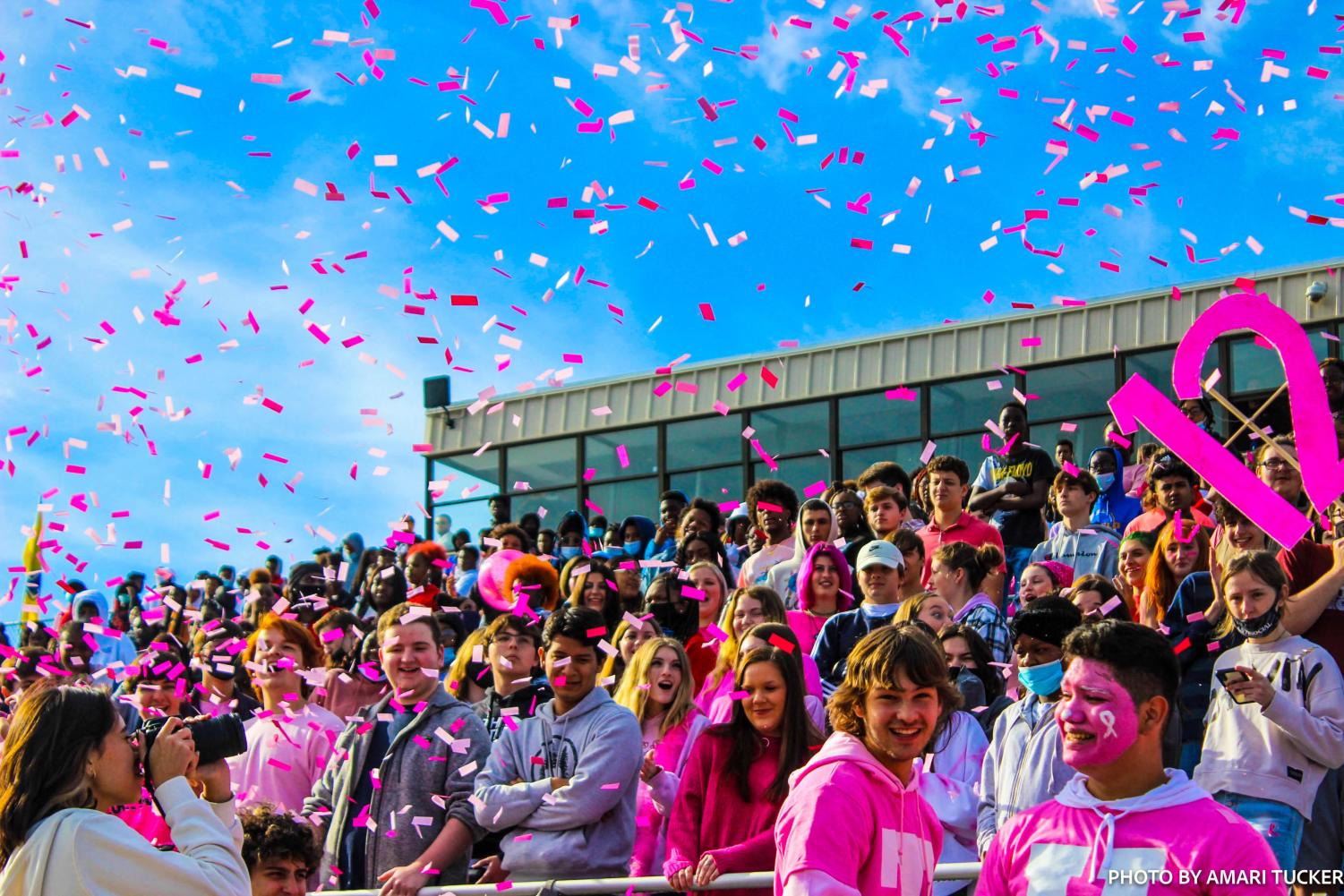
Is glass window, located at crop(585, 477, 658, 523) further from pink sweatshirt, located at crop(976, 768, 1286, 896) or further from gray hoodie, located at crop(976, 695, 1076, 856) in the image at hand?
pink sweatshirt, located at crop(976, 768, 1286, 896)

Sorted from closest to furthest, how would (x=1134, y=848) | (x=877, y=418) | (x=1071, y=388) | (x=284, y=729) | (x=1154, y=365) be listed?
(x=1134, y=848), (x=284, y=729), (x=1154, y=365), (x=1071, y=388), (x=877, y=418)

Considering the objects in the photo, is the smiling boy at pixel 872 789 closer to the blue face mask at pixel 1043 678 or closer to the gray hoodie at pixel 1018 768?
the gray hoodie at pixel 1018 768

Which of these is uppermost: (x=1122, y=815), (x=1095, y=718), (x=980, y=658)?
(x=980, y=658)

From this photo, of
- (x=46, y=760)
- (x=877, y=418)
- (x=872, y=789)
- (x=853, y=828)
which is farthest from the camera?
(x=877, y=418)

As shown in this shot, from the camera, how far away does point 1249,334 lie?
17.5m

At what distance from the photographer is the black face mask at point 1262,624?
262 inches

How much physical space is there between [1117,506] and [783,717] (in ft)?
19.7

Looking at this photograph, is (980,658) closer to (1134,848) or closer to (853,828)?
(853,828)

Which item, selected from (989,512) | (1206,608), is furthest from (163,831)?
(989,512)

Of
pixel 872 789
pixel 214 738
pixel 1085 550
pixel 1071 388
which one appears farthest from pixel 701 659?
pixel 1071 388

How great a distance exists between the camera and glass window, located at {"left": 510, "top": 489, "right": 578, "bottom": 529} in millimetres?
23594

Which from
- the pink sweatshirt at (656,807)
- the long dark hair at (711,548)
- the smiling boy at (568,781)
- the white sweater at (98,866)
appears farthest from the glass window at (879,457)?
the white sweater at (98,866)

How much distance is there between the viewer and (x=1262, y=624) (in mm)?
6668

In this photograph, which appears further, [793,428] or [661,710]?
[793,428]
